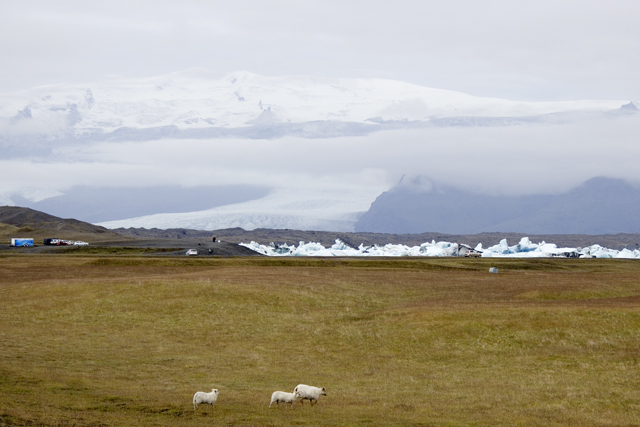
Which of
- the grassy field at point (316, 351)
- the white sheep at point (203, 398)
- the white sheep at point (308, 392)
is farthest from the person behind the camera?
the white sheep at point (308, 392)

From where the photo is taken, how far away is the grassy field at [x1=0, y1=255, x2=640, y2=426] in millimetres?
23094

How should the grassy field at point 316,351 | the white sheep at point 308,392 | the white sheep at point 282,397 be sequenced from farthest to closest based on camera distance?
the white sheep at point 308,392, the white sheep at point 282,397, the grassy field at point 316,351

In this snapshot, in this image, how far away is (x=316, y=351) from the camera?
125 ft

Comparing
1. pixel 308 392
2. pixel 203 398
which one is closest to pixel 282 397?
pixel 308 392

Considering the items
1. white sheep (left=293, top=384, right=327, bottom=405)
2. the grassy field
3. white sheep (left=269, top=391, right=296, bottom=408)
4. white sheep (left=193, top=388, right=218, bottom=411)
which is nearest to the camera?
white sheep (left=193, top=388, right=218, bottom=411)

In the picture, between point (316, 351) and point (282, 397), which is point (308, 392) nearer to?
point (282, 397)

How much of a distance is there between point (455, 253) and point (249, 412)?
143 m

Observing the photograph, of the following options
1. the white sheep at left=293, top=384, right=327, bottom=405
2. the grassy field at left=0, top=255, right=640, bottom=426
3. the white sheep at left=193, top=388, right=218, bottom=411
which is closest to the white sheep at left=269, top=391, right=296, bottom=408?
the grassy field at left=0, top=255, right=640, bottom=426

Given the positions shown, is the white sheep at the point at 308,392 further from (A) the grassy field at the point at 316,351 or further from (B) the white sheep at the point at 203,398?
(B) the white sheep at the point at 203,398

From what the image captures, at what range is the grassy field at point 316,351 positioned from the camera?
75.8ft

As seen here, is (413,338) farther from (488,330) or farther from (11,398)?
(11,398)

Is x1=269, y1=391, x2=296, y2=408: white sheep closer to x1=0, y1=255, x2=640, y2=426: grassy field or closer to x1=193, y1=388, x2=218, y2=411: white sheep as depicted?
x1=0, y1=255, x2=640, y2=426: grassy field

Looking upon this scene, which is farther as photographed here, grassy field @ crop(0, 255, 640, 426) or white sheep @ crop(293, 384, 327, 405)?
white sheep @ crop(293, 384, 327, 405)

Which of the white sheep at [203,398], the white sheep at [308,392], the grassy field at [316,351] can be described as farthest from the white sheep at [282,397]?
the white sheep at [203,398]
